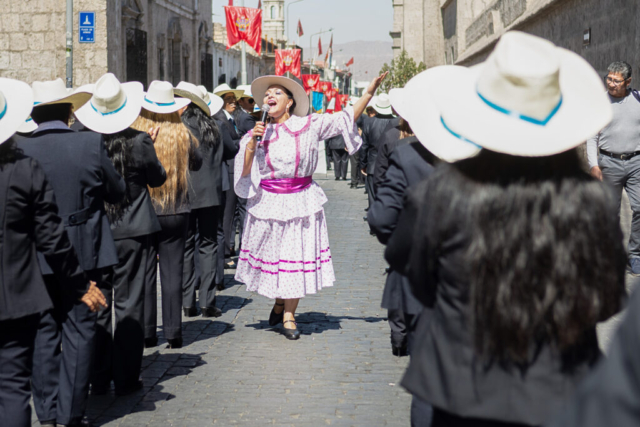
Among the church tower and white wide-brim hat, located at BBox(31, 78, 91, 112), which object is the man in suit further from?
the church tower

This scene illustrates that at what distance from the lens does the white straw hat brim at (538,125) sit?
2.21 metres

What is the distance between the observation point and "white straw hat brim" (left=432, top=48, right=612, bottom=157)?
87.1 inches

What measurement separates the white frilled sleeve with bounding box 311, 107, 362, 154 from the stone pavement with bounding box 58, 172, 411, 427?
1.54m

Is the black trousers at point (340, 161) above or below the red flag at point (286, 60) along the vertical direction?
below

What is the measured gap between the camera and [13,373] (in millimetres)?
3746

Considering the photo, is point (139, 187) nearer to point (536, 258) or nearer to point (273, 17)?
point (536, 258)

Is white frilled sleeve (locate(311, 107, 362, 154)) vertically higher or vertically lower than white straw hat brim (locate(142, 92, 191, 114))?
lower

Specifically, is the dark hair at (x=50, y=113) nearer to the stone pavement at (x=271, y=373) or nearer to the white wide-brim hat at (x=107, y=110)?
the white wide-brim hat at (x=107, y=110)

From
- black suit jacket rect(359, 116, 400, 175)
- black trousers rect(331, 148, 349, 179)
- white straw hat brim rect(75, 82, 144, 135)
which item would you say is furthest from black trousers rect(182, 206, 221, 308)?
black trousers rect(331, 148, 349, 179)

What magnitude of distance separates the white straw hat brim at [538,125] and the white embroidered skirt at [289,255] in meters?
4.43

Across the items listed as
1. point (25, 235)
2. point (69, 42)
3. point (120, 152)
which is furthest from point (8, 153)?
point (69, 42)

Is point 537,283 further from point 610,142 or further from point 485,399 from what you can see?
point 610,142

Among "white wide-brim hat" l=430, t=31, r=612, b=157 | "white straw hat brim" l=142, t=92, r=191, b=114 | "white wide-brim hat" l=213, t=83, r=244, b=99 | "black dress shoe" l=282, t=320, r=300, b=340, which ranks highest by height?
"white wide-brim hat" l=213, t=83, r=244, b=99

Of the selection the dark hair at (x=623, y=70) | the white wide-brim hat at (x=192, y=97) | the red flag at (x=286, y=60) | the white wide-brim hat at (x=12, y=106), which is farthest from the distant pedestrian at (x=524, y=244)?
the red flag at (x=286, y=60)
